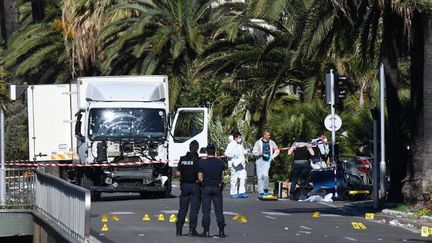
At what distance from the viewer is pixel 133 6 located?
4497cm

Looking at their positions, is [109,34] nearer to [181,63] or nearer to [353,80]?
[181,63]

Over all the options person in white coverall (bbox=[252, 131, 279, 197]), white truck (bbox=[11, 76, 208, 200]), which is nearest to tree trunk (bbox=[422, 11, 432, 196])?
person in white coverall (bbox=[252, 131, 279, 197])

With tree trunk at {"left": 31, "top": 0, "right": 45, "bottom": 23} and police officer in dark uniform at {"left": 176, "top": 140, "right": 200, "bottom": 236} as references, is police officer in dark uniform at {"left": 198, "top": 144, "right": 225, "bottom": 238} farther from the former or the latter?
tree trunk at {"left": 31, "top": 0, "right": 45, "bottom": 23}

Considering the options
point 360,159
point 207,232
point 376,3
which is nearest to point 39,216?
point 207,232

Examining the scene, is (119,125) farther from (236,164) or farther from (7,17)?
(7,17)

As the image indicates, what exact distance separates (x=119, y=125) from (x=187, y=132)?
39.7 ft

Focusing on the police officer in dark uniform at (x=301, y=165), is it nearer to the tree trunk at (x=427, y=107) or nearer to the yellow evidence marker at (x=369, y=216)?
the tree trunk at (x=427, y=107)

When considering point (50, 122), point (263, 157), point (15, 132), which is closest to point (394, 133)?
point (263, 157)

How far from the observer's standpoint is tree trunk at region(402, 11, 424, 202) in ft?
83.3

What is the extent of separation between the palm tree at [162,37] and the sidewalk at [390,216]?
17.1 m

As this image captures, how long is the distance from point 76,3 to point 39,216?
27.1 metres

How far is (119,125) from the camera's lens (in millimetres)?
30500

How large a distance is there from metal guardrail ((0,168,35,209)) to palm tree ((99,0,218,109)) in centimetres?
1989

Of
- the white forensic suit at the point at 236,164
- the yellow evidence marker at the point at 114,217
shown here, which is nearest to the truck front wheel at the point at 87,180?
the white forensic suit at the point at 236,164
